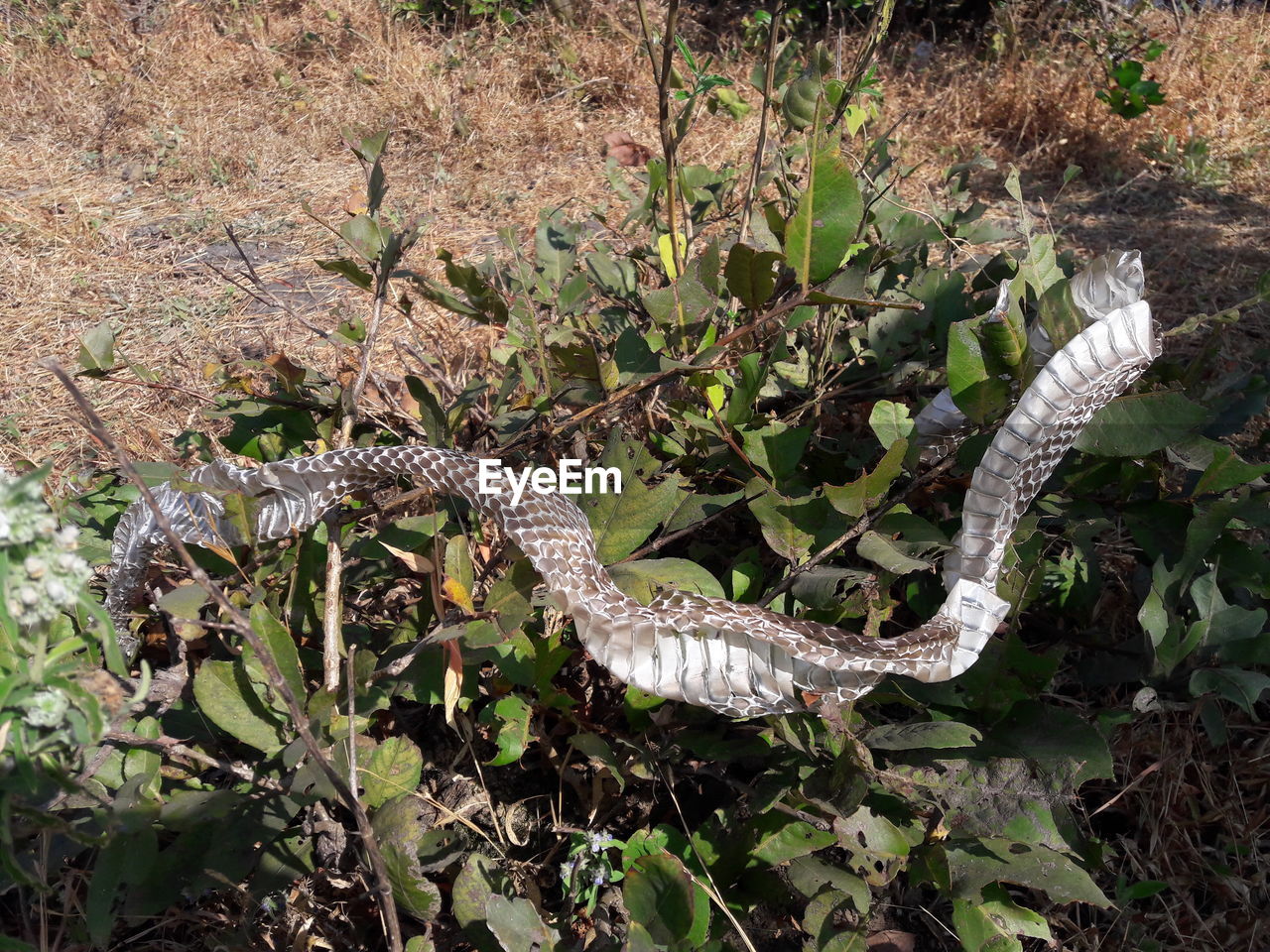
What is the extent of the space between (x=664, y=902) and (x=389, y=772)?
374mm

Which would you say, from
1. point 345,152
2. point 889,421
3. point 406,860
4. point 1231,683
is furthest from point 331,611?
point 345,152

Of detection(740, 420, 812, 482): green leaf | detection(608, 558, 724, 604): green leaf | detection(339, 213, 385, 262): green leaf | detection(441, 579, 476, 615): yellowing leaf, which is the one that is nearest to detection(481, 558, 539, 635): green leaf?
detection(441, 579, 476, 615): yellowing leaf

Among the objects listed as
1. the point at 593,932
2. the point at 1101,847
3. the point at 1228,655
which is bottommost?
the point at 593,932

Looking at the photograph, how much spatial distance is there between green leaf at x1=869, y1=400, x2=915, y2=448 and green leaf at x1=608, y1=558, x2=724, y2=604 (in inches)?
12.4

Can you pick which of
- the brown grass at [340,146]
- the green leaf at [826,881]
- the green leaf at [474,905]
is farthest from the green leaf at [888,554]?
the brown grass at [340,146]

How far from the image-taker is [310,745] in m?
0.83

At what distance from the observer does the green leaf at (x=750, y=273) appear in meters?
1.10

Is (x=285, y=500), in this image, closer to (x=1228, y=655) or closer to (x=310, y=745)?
(x=310, y=745)

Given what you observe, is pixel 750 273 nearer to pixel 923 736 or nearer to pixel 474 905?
pixel 923 736

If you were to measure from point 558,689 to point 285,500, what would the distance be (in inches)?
19.6

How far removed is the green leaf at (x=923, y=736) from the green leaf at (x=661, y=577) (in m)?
0.27

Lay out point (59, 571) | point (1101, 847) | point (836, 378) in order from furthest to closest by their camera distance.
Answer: point (836, 378) < point (1101, 847) < point (59, 571)

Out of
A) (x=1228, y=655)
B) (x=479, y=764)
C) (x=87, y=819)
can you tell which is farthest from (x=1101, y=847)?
(x=87, y=819)

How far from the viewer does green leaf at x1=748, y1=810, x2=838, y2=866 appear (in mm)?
1096
